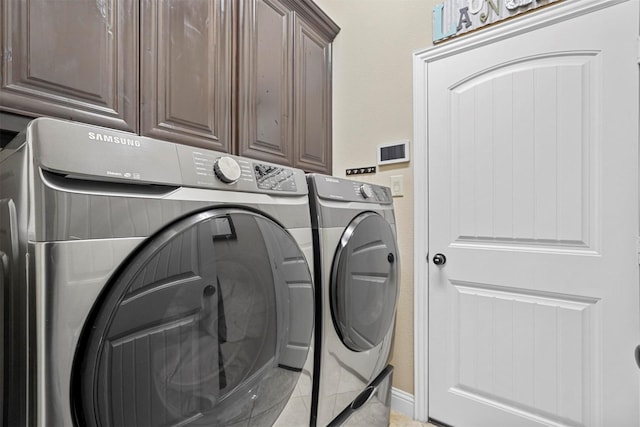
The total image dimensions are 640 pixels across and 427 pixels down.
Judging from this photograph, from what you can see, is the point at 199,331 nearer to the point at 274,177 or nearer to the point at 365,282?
the point at 274,177

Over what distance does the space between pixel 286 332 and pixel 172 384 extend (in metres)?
0.30

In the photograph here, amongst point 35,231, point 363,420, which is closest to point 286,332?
point 35,231

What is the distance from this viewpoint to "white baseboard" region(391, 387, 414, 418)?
1.64m

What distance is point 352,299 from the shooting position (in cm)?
113

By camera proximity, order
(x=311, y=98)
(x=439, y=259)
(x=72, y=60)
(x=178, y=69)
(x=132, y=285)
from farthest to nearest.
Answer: (x=311, y=98)
(x=439, y=259)
(x=178, y=69)
(x=72, y=60)
(x=132, y=285)

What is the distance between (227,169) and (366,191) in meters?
0.74

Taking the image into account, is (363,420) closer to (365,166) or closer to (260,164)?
(260,164)

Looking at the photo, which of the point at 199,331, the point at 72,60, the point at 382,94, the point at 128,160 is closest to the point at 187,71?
the point at 72,60

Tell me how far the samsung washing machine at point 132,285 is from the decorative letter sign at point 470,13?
1.37 metres

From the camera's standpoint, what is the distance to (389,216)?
5.06 ft

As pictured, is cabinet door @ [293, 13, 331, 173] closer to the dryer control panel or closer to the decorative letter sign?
the dryer control panel

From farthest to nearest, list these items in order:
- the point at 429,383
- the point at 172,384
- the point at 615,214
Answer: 1. the point at 429,383
2. the point at 615,214
3. the point at 172,384

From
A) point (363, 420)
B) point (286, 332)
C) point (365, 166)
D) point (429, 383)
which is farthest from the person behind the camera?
point (365, 166)

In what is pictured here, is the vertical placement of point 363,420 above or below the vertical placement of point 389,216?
below
